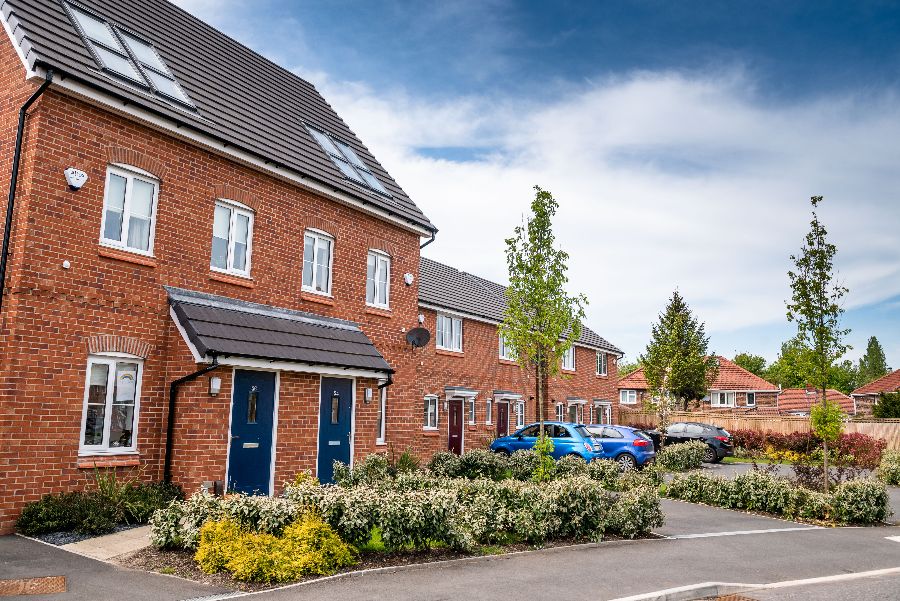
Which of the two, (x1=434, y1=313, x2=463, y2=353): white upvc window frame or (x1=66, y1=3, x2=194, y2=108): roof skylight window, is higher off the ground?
(x1=66, y1=3, x2=194, y2=108): roof skylight window

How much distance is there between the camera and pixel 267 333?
12.6 meters

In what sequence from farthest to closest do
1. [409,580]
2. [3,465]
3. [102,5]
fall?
1. [102,5]
2. [3,465]
3. [409,580]

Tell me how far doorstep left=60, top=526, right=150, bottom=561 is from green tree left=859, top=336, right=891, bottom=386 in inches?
4882

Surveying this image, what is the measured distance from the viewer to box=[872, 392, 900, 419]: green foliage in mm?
39812

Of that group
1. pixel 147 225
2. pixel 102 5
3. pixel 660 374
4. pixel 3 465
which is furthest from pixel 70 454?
pixel 660 374

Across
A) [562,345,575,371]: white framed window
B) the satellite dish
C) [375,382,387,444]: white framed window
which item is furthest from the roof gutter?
[562,345,575,371]: white framed window

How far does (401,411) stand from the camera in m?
17.2

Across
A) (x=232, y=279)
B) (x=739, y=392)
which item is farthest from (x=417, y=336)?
(x=739, y=392)

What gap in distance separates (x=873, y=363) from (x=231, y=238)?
124m

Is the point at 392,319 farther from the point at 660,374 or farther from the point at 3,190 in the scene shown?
the point at 660,374

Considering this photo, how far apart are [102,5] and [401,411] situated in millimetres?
10822

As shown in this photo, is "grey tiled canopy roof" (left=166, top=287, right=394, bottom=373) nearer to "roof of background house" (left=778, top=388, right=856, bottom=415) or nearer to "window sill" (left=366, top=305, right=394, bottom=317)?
"window sill" (left=366, top=305, right=394, bottom=317)

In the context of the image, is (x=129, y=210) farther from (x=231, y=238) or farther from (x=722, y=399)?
(x=722, y=399)

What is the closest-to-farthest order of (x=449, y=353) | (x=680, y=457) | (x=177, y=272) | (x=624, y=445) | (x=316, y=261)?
(x=177, y=272) → (x=316, y=261) → (x=624, y=445) → (x=680, y=457) → (x=449, y=353)
